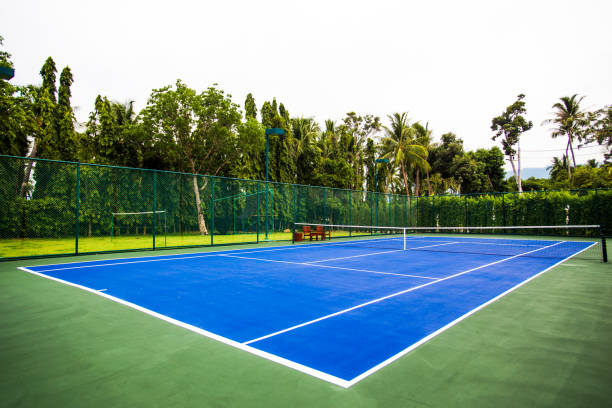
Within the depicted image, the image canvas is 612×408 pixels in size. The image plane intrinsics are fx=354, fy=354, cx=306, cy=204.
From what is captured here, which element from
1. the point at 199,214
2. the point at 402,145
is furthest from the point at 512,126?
the point at 199,214

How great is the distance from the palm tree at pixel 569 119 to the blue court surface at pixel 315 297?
3823 centimetres

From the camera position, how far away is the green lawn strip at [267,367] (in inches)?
102

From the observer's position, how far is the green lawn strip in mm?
2584

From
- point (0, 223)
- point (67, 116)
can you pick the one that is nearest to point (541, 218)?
point (0, 223)

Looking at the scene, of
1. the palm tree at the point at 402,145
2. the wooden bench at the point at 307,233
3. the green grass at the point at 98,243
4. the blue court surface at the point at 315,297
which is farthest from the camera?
the palm tree at the point at 402,145

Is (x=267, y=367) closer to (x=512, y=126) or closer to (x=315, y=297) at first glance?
(x=315, y=297)

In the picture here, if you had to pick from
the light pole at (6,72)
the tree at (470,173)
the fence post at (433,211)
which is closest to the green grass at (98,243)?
the light pole at (6,72)

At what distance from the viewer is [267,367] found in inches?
124

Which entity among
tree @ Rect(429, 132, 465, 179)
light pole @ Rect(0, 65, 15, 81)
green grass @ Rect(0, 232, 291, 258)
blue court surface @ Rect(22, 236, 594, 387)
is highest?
tree @ Rect(429, 132, 465, 179)

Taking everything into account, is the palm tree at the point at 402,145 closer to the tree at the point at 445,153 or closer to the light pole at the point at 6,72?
the tree at the point at 445,153

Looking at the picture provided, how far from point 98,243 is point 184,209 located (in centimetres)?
446

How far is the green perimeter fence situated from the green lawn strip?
8516 millimetres

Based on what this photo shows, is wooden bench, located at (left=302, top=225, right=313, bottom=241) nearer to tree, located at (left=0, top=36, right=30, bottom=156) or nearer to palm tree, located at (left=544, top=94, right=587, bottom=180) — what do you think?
tree, located at (left=0, top=36, right=30, bottom=156)

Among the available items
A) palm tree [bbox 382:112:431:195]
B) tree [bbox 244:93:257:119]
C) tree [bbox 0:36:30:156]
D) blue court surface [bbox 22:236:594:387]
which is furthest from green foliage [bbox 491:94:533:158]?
tree [bbox 0:36:30:156]
